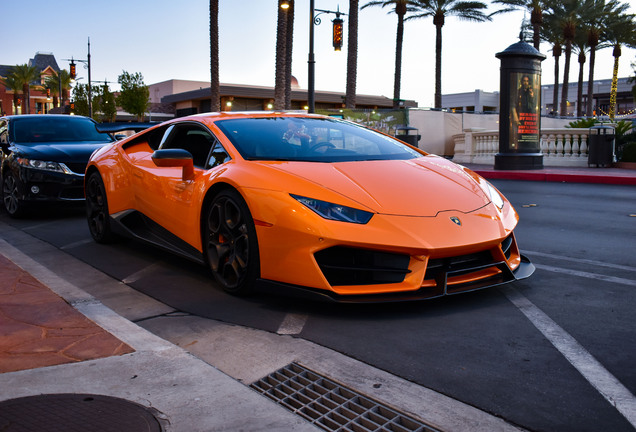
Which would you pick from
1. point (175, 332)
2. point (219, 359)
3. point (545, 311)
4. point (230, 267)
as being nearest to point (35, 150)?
point (230, 267)

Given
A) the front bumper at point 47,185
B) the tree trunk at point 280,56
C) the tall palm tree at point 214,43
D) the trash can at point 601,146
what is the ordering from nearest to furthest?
the front bumper at point 47,185 → the trash can at point 601,146 → the tree trunk at point 280,56 → the tall palm tree at point 214,43

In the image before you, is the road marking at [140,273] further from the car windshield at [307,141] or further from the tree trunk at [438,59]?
the tree trunk at [438,59]

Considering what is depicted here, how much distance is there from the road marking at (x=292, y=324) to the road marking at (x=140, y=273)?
168 cm

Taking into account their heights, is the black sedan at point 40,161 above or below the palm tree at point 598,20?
below

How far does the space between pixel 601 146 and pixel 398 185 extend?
50.7 ft

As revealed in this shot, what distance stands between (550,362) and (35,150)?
7282 millimetres

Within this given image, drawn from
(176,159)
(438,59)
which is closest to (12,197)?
(176,159)

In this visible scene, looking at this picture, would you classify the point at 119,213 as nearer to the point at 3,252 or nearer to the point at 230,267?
the point at 3,252

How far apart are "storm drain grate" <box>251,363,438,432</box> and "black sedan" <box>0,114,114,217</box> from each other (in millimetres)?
6076

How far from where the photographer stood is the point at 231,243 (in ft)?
14.0

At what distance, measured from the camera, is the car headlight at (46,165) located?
26.8 ft

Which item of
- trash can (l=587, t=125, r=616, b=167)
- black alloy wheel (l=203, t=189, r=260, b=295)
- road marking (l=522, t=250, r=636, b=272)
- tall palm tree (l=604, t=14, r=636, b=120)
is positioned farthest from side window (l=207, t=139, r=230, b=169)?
tall palm tree (l=604, t=14, r=636, b=120)

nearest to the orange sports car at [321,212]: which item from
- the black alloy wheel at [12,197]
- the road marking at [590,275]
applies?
the road marking at [590,275]

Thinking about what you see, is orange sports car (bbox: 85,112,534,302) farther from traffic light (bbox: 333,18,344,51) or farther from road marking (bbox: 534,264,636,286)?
traffic light (bbox: 333,18,344,51)
